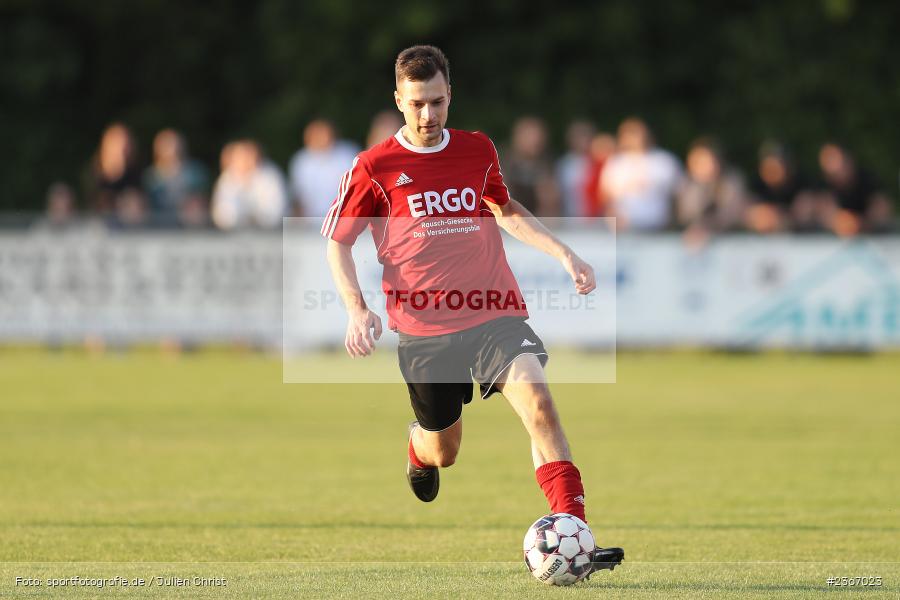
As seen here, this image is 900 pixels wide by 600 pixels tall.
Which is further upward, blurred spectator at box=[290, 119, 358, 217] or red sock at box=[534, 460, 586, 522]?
blurred spectator at box=[290, 119, 358, 217]

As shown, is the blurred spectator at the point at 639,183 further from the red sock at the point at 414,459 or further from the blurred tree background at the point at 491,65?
the red sock at the point at 414,459

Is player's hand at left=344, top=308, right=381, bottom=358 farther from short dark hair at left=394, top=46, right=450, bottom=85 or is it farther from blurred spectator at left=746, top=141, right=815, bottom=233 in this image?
blurred spectator at left=746, top=141, right=815, bottom=233

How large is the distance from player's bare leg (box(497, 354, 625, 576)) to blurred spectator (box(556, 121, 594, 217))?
11.8 metres

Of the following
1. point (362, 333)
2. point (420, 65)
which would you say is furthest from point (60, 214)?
point (362, 333)

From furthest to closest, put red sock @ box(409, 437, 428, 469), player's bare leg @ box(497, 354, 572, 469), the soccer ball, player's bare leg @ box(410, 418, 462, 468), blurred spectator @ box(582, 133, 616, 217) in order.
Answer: blurred spectator @ box(582, 133, 616, 217)
red sock @ box(409, 437, 428, 469)
player's bare leg @ box(410, 418, 462, 468)
player's bare leg @ box(497, 354, 572, 469)
the soccer ball

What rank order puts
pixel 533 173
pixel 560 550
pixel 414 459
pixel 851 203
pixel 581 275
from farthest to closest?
pixel 851 203
pixel 533 173
pixel 414 459
pixel 581 275
pixel 560 550

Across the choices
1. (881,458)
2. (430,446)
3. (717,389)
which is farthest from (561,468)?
(717,389)

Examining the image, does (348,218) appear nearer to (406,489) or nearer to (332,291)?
(406,489)

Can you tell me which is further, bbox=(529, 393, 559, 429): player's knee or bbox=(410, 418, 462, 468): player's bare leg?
bbox=(410, 418, 462, 468): player's bare leg

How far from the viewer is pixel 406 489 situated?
1002 cm

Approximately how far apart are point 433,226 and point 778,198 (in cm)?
1231

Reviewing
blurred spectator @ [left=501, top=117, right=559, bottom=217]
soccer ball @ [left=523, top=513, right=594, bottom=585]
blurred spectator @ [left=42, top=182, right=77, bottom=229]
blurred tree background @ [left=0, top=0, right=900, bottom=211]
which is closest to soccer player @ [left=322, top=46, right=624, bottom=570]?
soccer ball @ [left=523, top=513, right=594, bottom=585]

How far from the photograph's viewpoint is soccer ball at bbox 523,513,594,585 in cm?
662

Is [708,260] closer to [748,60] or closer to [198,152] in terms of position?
[748,60]
